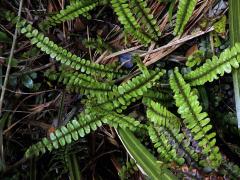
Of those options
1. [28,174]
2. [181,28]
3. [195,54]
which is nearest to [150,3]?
[181,28]

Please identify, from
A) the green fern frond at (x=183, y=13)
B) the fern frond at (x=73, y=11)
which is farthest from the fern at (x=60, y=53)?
the green fern frond at (x=183, y=13)

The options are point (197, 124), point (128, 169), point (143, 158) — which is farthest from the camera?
point (128, 169)

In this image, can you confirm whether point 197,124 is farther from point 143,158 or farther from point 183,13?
point 183,13

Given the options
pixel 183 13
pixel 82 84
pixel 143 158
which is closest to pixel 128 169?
pixel 143 158

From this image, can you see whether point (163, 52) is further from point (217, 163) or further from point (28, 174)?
point (28, 174)

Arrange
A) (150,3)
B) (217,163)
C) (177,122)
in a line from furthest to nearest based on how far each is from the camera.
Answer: (150,3) → (177,122) → (217,163)

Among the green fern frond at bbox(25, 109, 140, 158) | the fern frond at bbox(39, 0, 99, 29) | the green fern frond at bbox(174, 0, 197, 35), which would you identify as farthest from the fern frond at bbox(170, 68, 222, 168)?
the fern frond at bbox(39, 0, 99, 29)

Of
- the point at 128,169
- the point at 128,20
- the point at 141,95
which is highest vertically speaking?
the point at 128,20
